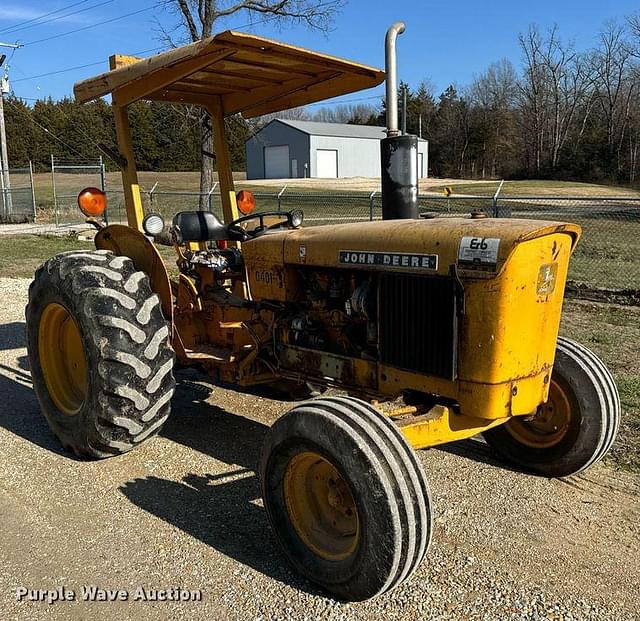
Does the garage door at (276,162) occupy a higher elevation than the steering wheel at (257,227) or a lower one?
higher

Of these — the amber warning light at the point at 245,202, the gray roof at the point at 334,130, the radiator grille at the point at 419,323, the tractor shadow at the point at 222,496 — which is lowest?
the tractor shadow at the point at 222,496

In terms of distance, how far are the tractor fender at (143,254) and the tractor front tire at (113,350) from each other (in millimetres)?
244

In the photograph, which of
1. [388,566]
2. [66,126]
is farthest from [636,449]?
[66,126]

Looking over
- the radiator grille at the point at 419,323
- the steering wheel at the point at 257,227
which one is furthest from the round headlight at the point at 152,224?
the radiator grille at the point at 419,323

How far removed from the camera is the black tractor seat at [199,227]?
16.3 ft

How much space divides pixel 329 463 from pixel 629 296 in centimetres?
766

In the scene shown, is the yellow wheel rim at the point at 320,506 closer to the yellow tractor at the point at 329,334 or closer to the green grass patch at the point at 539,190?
the yellow tractor at the point at 329,334

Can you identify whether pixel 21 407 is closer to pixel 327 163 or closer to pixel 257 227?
pixel 257 227

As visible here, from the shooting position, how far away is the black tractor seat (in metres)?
4.95

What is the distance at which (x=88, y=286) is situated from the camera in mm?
4039

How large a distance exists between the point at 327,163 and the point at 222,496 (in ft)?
163

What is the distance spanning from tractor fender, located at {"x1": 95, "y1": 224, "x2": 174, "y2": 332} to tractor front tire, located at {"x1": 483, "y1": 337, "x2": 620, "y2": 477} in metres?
2.40

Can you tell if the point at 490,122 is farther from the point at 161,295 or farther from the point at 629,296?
the point at 161,295

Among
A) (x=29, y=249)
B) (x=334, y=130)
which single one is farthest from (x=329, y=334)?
(x=334, y=130)
